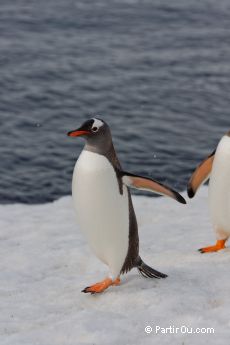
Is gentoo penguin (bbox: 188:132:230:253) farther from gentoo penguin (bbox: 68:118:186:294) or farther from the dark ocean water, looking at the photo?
the dark ocean water

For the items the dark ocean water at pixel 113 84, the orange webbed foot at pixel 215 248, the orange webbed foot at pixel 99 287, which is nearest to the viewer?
the orange webbed foot at pixel 99 287

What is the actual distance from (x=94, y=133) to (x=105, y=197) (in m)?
0.74

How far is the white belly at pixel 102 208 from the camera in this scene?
8664 millimetres

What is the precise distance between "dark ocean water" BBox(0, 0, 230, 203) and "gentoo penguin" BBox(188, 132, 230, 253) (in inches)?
240

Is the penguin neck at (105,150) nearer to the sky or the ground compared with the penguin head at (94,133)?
nearer to the ground

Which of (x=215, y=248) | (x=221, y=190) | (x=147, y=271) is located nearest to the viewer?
(x=147, y=271)

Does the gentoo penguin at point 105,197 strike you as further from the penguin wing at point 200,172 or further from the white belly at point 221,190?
the white belly at point 221,190

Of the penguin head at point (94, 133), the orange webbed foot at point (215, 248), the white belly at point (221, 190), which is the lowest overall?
the orange webbed foot at point (215, 248)

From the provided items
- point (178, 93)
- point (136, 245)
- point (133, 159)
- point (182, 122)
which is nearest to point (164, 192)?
point (136, 245)

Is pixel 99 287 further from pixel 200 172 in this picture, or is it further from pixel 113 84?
pixel 113 84

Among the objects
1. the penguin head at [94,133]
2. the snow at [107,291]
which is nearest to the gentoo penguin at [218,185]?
the snow at [107,291]

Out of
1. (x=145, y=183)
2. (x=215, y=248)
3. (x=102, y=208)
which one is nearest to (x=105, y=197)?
(x=102, y=208)

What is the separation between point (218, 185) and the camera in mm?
10164

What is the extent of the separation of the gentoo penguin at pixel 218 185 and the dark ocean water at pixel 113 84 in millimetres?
6103
